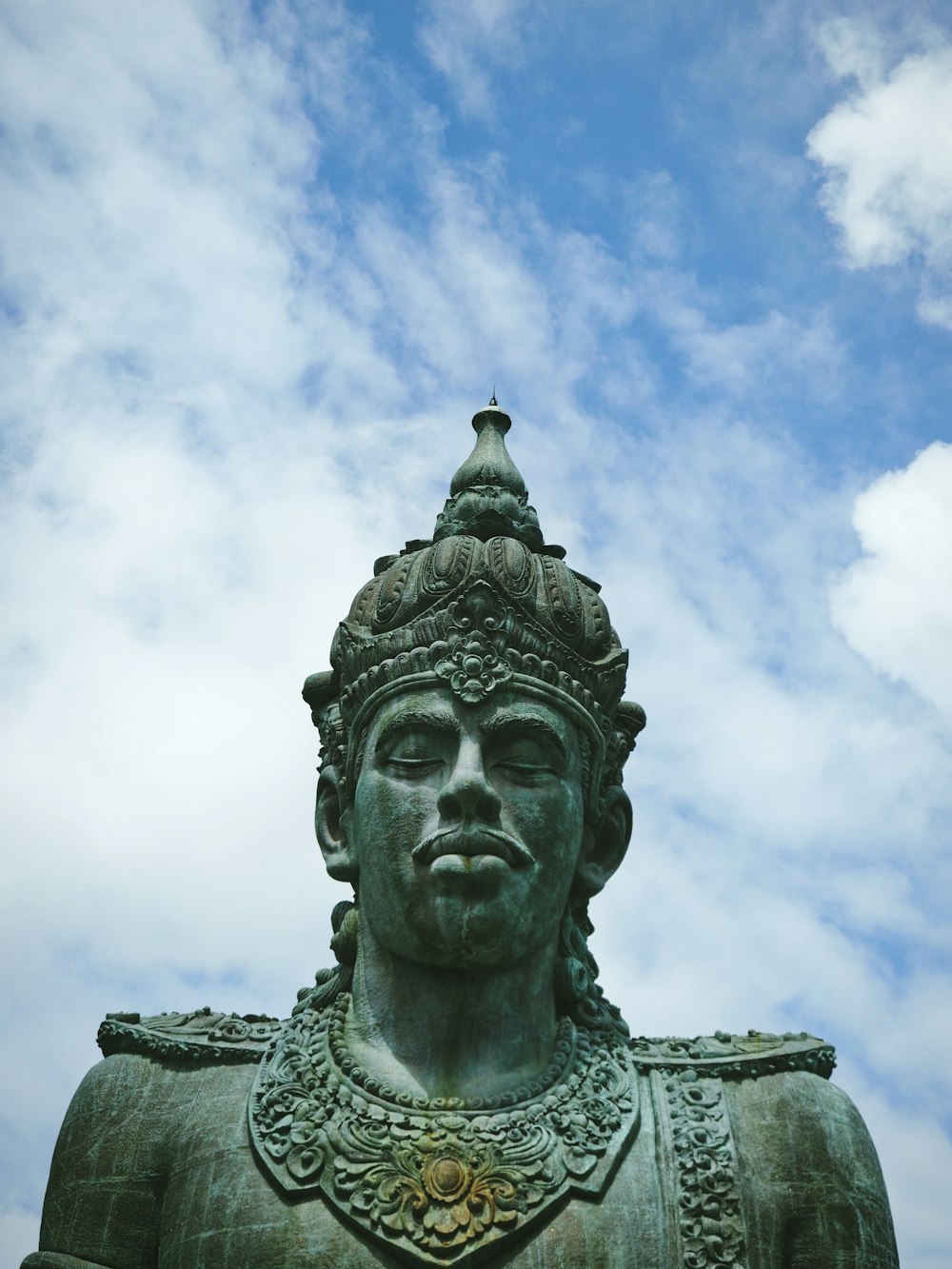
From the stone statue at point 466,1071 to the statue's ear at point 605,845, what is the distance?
17 mm

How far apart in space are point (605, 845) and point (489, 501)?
2632mm

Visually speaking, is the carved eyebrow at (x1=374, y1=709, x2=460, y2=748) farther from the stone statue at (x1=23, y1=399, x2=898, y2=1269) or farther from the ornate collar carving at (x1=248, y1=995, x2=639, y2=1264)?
the ornate collar carving at (x1=248, y1=995, x2=639, y2=1264)

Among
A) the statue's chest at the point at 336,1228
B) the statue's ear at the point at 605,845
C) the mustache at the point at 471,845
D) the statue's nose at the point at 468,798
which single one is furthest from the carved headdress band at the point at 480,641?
the statue's chest at the point at 336,1228

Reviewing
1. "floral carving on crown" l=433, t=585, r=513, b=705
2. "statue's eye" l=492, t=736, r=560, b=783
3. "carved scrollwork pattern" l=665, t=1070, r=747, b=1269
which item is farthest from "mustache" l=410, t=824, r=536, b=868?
A: "carved scrollwork pattern" l=665, t=1070, r=747, b=1269

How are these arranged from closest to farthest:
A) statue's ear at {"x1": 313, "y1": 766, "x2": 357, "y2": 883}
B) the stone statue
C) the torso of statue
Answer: the torso of statue
the stone statue
statue's ear at {"x1": 313, "y1": 766, "x2": 357, "y2": 883}

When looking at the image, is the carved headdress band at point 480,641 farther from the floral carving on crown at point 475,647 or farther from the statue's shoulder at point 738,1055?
the statue's shoulder at point 738,1055

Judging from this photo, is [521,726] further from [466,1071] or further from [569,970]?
[466,1071]

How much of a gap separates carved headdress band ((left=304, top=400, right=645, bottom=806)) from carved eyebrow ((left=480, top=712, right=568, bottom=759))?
197mm

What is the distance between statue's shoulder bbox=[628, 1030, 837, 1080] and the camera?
939 centimetres

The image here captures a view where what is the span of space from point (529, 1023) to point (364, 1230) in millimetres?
1708

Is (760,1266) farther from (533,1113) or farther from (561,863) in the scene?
(561,863)

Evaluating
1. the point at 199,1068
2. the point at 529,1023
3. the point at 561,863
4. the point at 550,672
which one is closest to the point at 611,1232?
the point at 529,1023

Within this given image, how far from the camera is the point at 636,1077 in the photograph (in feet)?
30.6

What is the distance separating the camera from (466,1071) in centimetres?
912
